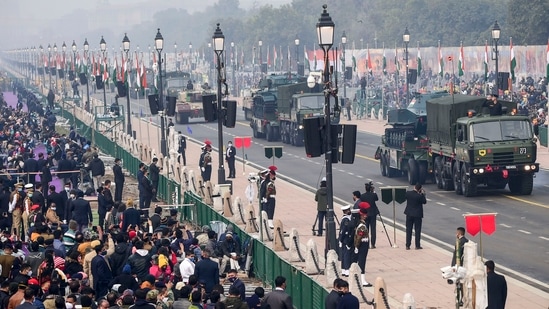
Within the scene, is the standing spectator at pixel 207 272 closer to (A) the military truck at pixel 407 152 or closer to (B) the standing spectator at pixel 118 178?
(B) the standing spectator at pixel 118 178

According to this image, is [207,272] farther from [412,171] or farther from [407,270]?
[412,171]

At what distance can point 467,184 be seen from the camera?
1745 inches

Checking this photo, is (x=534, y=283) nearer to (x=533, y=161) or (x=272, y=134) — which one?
(x=533, y=161)

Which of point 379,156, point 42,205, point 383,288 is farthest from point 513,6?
point 383,288

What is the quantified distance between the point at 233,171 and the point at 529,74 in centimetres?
4041

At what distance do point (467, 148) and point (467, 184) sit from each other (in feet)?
4.05

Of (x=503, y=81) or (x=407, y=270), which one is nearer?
(x=407, y=270)

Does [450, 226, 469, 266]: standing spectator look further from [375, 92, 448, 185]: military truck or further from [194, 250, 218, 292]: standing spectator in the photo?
[375, 92, 448, 185]: military truck

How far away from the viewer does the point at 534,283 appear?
2952 centimetres

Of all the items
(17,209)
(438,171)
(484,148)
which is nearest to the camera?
(17,209)

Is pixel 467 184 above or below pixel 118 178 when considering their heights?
below

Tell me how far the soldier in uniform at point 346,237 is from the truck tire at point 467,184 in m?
14.8

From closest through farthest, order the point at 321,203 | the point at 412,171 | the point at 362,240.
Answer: the point at 362,240, the point at 321,203, the point at 412,171

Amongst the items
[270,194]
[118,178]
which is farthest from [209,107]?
[270,194]
